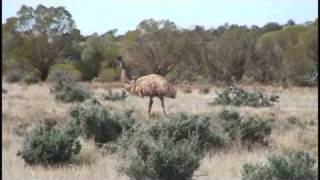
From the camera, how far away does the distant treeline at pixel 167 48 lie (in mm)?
39125

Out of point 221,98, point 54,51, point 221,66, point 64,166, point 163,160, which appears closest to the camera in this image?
point 163,160

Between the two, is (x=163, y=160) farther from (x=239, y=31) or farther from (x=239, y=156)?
(x=239, y=31)

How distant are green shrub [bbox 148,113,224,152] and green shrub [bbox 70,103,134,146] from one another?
1120mm

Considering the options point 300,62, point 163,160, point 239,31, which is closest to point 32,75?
point 239,31

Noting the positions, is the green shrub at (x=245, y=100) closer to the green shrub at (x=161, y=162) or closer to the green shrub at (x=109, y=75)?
the green shrub at (x=161, y=162)

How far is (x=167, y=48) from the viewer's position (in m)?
36.8

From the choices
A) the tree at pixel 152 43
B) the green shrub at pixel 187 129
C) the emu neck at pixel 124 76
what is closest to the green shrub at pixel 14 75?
the tree at pixel 152 43

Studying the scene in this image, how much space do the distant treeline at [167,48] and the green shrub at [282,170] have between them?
85.8ft

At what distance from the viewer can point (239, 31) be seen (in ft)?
148

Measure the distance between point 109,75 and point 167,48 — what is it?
802 centimetres

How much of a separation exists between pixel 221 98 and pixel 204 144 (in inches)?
483

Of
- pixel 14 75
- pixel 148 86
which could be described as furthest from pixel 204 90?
pixel 14 75

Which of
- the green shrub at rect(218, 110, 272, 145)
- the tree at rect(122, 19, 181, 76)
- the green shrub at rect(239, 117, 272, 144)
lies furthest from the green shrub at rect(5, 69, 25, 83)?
the green shrub at rect(239, 117, 272, 144)

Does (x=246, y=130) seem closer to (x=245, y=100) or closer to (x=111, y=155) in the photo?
(x=111, y=155)
